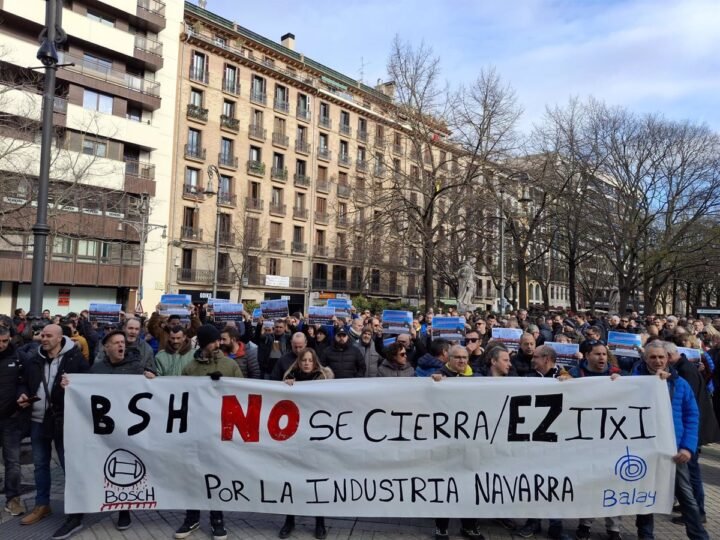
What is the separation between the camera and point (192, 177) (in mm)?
38594

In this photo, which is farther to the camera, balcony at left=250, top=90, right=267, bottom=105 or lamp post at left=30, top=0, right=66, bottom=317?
balcony at left=250, top=90, right=267, bottom=105

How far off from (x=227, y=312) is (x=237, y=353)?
326cm

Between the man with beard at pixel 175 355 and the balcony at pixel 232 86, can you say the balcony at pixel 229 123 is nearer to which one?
the balcony at pixel 232 86

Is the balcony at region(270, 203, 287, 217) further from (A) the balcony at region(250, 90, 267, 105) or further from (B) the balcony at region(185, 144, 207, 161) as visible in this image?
(A) the balcony at region(250, 90, 267, 105)

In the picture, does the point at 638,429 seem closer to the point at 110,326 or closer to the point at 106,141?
the point at 110,326

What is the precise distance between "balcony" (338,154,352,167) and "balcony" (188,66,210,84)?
1373cm

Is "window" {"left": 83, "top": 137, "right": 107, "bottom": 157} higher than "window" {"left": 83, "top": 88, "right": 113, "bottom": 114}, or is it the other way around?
"window" {"left": 83, "top": 88, "right": 113, "bottom": 114}

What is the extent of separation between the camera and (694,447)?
14.8 ft

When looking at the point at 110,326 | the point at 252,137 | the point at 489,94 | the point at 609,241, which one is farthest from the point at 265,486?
the point at 252,137

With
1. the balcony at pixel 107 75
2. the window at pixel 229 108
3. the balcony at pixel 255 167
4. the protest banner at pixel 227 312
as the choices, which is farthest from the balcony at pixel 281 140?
the protest banner at pixel 227 312

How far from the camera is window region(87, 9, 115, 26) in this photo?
31.4 meters

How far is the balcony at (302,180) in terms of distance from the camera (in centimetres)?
4538

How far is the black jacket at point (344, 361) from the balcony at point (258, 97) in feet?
127

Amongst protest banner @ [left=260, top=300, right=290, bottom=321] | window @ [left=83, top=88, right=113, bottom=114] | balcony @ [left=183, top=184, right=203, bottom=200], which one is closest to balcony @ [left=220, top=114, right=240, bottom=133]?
balcony @ [left=183, top=184, right=203, bottom=200]
